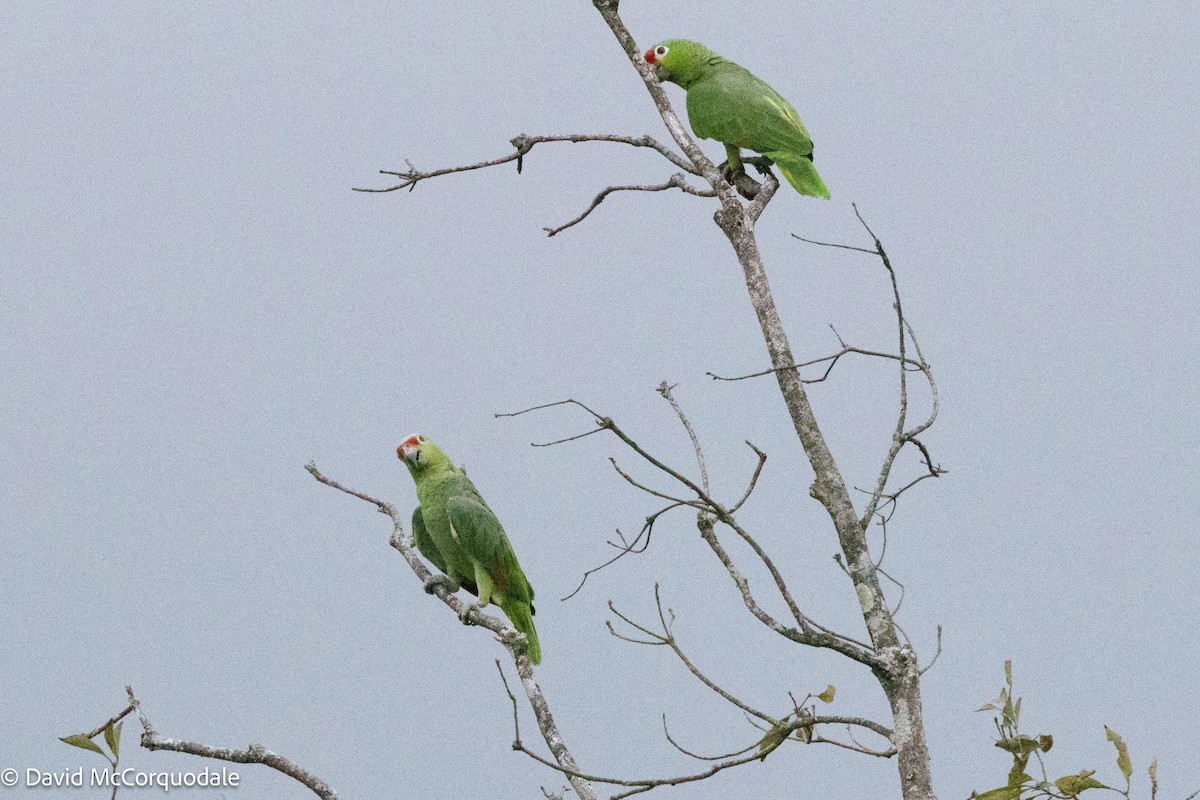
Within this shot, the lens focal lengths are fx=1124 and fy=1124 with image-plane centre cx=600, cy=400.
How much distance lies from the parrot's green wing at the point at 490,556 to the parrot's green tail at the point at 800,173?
2209 millimetres

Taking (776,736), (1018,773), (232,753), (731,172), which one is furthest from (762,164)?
(232,753)

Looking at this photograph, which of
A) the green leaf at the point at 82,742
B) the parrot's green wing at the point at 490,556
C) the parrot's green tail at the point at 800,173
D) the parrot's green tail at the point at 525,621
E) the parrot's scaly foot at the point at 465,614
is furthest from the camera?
the parrot's green tail at the point at 525,621

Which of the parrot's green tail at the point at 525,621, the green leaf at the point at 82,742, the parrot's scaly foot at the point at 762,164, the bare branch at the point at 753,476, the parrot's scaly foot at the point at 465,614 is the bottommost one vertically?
the green leaf at the point at 82,742

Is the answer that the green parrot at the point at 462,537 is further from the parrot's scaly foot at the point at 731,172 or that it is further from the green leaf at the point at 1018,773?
the green leaf at the point at 1018,773

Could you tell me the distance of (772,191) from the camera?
4.98m

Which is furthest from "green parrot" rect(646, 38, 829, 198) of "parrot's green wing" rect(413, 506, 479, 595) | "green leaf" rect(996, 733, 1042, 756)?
"green leaf" rect(996, 733, 1042, 756)

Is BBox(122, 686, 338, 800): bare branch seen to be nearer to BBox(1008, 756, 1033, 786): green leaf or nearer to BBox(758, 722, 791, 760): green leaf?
BBox(758, 722, 791, 760): green leaf

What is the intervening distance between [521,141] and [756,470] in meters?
1.77

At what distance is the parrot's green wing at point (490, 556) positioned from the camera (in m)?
5.55

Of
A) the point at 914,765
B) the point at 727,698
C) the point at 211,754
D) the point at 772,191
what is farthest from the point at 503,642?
the point at 772,191

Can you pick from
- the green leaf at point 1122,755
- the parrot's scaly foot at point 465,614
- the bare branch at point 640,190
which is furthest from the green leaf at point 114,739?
the green leaf at point 1122,755

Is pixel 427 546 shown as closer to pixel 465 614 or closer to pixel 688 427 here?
pixel 465 614

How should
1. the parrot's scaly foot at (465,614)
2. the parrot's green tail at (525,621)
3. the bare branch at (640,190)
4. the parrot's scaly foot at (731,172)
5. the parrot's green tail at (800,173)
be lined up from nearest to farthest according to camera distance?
the bare branch at (640,190)
the parrot's scaly foot at (465,614)
the parrot's green tail at (800,173)
the parrot's scaly foot at (731,172)
the parrot's green tail at (525,621)

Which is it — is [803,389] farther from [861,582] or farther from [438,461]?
[438,461]
